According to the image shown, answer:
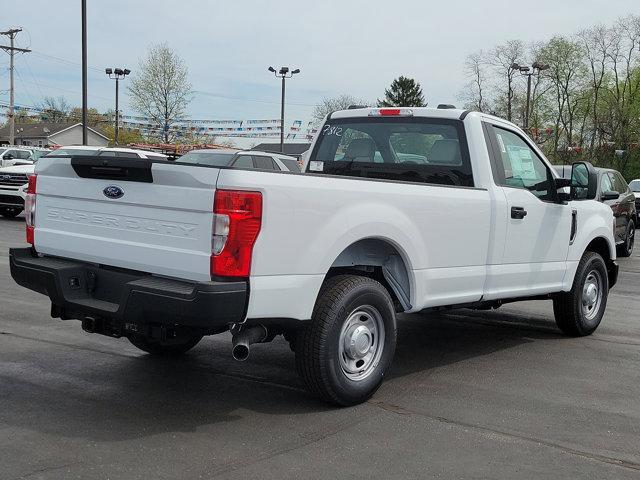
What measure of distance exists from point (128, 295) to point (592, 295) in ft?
16.3

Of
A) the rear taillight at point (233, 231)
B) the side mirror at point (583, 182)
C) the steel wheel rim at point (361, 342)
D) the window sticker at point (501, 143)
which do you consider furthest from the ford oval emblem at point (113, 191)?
the side mirror at point (583, 182)

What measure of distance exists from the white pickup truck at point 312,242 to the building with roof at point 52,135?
3643 inches

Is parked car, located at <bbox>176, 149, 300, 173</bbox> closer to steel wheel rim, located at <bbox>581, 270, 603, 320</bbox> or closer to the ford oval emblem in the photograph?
steel wheel rim, located at <bbox>581, 270, 603, 320</bbox>

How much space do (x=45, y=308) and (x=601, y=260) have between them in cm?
560

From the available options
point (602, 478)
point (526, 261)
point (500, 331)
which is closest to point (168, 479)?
point (602, 478)

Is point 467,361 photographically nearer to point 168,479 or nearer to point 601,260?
point 601,260

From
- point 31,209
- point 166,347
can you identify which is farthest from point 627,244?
point 31,209

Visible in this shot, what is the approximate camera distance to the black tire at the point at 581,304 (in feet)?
24.0

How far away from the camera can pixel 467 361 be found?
6.43 meters

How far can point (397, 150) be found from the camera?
6.49m

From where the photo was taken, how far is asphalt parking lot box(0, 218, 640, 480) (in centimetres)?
398

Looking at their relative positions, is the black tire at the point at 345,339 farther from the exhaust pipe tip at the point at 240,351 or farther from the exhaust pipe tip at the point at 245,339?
the exhaust pipe tip at the point at 240,351

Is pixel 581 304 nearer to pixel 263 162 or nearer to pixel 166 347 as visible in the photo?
pixel 166 347

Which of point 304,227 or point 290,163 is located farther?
point 290,163
